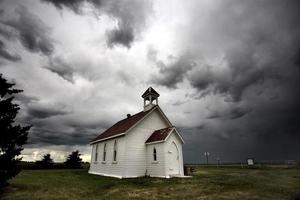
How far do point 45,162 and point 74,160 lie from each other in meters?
6.28

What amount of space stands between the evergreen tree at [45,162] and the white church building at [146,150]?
25.4m

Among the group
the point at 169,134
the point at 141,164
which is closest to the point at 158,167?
the point at 141,164

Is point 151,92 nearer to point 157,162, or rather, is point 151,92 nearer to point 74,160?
point 157,162

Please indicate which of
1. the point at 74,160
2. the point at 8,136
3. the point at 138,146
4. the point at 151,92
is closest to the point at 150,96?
the point at 151,92

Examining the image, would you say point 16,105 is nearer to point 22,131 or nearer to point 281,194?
point 22,131

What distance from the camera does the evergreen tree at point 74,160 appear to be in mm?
46675

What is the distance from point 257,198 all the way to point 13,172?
1330 cm

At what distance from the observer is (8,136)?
37.3 feet

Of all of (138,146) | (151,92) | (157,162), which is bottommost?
(157,162)

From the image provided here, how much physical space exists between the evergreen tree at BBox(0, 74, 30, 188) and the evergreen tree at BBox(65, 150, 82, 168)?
38.3m

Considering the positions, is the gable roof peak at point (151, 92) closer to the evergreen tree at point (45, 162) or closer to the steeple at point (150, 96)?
the steeple at point (150, 96)

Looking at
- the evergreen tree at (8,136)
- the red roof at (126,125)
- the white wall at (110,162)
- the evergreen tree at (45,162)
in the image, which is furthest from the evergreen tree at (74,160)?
the evergreen tree at (8,136)

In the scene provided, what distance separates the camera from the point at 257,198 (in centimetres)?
983

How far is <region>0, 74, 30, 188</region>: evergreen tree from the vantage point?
36.6ft
